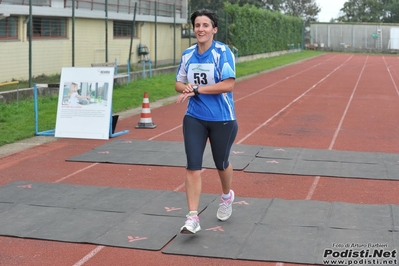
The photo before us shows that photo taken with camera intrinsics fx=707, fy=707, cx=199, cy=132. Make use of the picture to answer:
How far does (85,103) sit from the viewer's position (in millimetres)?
12984

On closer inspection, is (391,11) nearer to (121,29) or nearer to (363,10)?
(363,10)

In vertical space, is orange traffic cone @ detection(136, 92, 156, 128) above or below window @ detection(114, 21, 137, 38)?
below

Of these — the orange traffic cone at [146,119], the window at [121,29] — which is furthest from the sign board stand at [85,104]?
the window at [121,29]

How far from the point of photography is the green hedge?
4134 centimetres

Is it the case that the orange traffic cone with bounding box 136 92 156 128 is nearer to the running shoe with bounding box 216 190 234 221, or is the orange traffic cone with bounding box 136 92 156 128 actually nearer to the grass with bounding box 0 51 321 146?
the grass with bounding box 0 51 321 146

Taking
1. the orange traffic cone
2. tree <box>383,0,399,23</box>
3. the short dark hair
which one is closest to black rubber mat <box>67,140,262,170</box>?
the orange traffic cone

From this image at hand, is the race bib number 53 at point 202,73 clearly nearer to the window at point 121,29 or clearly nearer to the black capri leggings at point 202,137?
the black capri leggings at point 202,137

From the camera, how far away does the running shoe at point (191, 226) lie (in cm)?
649

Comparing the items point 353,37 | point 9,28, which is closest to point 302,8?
point 353,37

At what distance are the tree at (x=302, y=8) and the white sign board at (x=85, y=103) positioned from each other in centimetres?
8726

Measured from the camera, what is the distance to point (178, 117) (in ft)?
53.5

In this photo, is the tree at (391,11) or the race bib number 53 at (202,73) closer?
the race bib number 53 at (202,73)

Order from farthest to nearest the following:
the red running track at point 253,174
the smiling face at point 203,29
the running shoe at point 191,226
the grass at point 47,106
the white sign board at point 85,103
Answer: the grass at point 47,106, the white sign board at point 85,103, the smiling face at point 203,29, the running shoe at point 191,226, the red running track at point 253,174

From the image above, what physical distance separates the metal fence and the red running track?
52.4 metres
